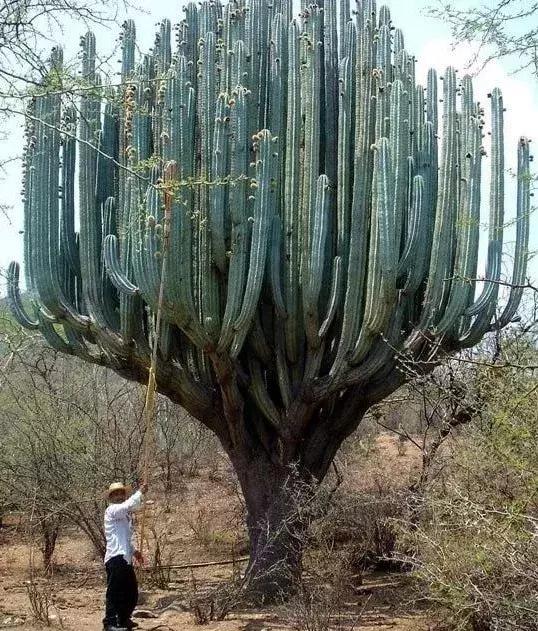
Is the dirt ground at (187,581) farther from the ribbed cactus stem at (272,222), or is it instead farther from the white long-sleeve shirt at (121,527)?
the ribbed cactus stem at (272,222)

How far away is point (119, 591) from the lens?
673 cm

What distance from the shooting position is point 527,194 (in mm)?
8531

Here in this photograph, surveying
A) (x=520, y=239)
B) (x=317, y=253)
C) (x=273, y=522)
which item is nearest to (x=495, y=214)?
(x=520, y=239)

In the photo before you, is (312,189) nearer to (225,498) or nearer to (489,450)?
(489,450)

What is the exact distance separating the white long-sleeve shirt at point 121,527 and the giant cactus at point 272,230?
1.62 m

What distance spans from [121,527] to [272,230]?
304 cm

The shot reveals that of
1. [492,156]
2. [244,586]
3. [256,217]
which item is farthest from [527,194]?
[244,586]

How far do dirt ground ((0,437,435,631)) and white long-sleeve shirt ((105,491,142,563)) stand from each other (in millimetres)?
1021

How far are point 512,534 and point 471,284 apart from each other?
321cm

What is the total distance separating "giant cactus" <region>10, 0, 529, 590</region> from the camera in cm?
800

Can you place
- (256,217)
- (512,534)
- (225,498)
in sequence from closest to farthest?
(512,534), (256,217), (225,498)

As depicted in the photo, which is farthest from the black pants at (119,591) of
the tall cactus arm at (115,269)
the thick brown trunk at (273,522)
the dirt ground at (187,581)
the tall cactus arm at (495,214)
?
the tall cactus arm at (495,214)

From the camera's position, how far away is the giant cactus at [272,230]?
315 inches

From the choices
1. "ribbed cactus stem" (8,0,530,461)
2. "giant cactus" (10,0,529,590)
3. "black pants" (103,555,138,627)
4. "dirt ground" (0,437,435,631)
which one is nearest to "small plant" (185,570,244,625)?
"dirt ground" (0,437,435,631)
